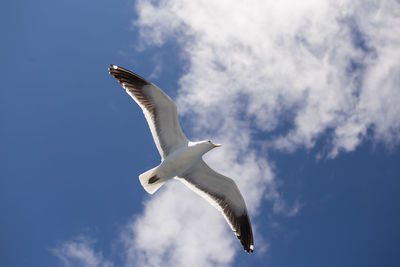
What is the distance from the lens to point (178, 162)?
8141mm

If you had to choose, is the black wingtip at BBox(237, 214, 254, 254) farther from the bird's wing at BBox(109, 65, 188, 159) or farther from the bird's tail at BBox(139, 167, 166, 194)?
the bird's wing at BBox(109, 65, 188, 159)

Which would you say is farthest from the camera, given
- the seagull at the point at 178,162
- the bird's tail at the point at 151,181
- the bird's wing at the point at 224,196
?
the bird's wing at the point at 224,196

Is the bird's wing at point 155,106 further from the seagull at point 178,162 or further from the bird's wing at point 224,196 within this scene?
the bird's wing at point 224,196

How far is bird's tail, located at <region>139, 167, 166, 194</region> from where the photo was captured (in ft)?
26.3

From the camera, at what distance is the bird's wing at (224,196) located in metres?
8.76

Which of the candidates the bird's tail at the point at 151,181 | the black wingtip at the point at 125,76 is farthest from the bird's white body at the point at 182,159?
the black wingtip at the point at 125,76

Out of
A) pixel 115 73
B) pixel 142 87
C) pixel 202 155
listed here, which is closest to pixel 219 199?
pixel 202 155

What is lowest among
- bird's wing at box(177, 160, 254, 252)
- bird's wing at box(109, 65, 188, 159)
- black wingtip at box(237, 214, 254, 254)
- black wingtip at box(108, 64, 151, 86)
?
black wingtip at box(237, 214, 254, 254)

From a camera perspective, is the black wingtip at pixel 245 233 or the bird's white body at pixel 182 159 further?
the black wingtip at pixel 245 233

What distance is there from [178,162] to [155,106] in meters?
1.57

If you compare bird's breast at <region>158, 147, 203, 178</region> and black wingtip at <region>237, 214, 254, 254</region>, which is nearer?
bird's breast at <region>158, 147, 203, 178</region>

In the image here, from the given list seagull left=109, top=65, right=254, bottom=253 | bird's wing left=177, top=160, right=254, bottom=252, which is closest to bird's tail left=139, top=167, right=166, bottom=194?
seagull left=109, top=65, right=254, bottom=253

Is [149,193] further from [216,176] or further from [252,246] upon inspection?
[252,246]

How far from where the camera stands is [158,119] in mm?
8312
